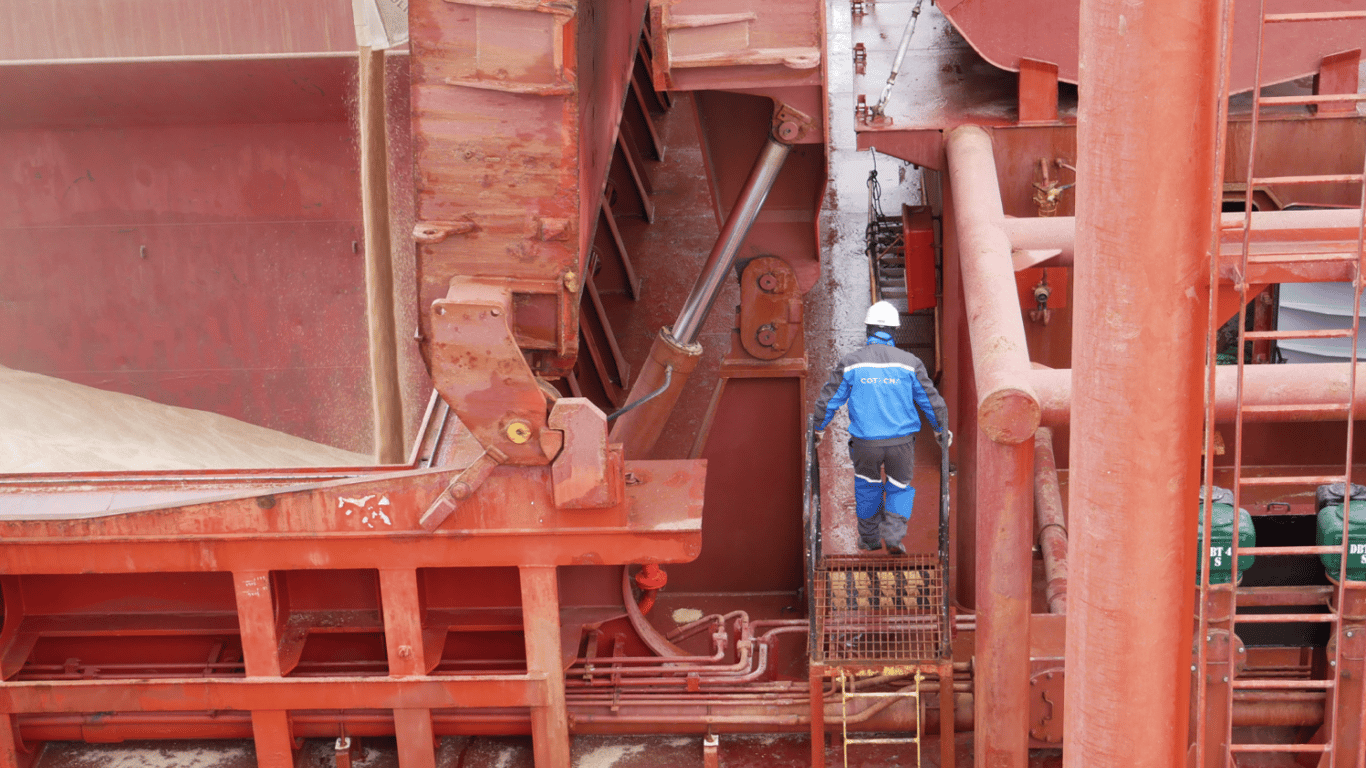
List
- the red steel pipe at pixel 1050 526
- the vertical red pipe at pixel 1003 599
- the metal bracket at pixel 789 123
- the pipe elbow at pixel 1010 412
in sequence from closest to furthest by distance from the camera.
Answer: the pipe elbow at pixel 1010 412, the vertical red pipe at pixel 1003 599, the red steel pipe at pixel 1050 526, the metal bracket at pixel 789 123

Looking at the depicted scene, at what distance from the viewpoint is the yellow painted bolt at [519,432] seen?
17.0 feet

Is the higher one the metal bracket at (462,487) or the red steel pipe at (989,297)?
the red steel pipe at (989,297)

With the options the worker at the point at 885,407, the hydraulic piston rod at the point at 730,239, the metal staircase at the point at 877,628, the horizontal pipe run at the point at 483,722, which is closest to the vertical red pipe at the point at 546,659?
the horizontal pipe run at the point at 483,722

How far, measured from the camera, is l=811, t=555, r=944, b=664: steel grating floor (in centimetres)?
562

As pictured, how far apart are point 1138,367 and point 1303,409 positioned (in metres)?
0.90

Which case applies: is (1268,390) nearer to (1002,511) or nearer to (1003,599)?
(1002,511)

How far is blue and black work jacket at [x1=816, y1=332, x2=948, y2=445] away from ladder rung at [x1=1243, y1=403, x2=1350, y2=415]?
1.59 meters

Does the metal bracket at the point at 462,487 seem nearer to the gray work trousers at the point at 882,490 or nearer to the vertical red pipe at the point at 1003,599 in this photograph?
the gray work trousers at the point at 882,490

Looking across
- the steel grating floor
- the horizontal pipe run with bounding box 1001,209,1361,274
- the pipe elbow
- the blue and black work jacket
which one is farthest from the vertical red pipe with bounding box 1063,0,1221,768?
the blue and black work jacket

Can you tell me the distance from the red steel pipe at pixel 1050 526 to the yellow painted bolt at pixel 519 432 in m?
2.47

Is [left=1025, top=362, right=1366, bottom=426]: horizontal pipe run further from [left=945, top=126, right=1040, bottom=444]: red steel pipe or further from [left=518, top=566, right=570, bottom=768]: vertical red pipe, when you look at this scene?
[left=518, top=566, right=570, bottom=768]: vertical red pipe

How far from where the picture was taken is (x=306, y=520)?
550 cm

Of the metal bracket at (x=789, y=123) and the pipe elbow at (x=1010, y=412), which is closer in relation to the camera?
the pipe elbow at (x=1010, y=412)

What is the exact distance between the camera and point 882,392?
601cm
